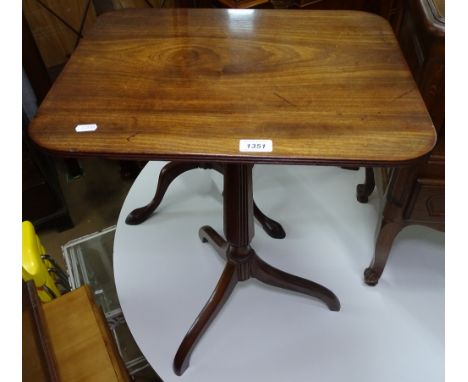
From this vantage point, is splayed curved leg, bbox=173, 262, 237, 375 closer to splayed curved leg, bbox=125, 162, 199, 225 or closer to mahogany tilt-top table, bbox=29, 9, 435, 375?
mahogany tilt-top table, bbox=29, 9, 435, 375

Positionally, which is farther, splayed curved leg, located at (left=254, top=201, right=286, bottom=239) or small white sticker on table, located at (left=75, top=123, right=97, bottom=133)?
splayed curved leg, located at (left=254, top=201, right=286, bottom=239)

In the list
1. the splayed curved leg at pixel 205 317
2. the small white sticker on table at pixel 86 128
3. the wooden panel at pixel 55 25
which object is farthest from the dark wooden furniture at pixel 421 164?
the wooden panel at pixel 55 25

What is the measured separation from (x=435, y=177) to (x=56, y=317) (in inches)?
33.4

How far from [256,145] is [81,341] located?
56 centimetres

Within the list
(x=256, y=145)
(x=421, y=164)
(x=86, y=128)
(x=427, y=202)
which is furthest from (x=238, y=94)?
(x=427, y=202)

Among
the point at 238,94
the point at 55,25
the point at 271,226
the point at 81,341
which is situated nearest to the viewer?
the point at 238,94

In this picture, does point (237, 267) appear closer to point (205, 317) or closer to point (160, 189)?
point (205, 317)

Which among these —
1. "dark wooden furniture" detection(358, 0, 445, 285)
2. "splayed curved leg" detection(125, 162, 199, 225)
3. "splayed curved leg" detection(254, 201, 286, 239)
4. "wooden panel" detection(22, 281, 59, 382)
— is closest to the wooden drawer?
"dark wooden furniture" detection(358, 0, 445, 285)

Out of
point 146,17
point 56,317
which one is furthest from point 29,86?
point 56,317

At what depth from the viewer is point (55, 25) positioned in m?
1.58

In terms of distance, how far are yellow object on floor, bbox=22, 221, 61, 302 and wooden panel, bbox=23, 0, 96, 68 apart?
2.82 ft

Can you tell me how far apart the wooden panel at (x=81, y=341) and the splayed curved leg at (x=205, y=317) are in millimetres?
178

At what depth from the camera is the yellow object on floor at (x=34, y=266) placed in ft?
3.37

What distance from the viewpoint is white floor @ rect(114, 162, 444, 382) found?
1.01 metres
